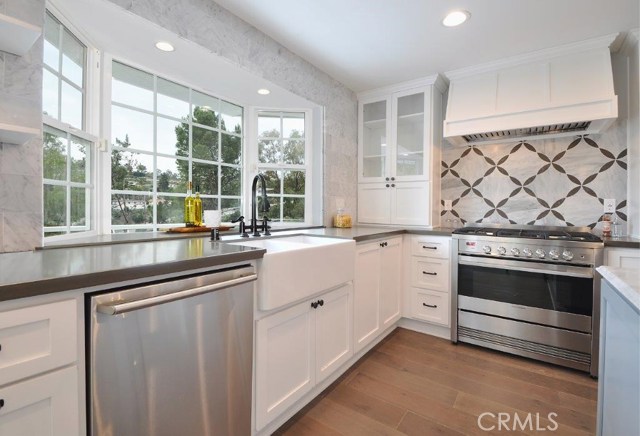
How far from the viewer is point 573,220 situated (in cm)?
257

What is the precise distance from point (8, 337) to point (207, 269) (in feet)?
1.79

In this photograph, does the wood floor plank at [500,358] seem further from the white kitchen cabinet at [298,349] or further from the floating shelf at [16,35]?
the floating shelf at [16,35]

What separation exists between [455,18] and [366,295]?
1953mm

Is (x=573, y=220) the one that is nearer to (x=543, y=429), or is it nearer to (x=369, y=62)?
(x=543, y=429)

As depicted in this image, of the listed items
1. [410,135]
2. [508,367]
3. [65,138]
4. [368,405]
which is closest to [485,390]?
[508,367]

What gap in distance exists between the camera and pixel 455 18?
1994mm

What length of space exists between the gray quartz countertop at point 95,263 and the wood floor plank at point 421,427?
1.15 meters

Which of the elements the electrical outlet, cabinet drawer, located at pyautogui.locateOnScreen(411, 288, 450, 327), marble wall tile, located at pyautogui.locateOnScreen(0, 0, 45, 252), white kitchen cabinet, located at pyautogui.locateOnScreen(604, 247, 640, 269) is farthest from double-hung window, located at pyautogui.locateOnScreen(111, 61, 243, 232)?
the electrical outlet

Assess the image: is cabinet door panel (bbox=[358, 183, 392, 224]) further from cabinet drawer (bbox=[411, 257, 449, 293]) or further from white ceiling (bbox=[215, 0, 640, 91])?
white ceiling (bbox=[215, 0, 640, 91])

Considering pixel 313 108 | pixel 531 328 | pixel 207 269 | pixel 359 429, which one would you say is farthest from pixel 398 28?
pixel 359 429

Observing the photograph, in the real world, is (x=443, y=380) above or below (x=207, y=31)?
below

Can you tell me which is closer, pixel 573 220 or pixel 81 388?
pixel 81 388

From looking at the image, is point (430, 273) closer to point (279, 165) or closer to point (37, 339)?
point (279, 165)

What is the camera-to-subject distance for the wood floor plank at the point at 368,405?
1.61 meters
